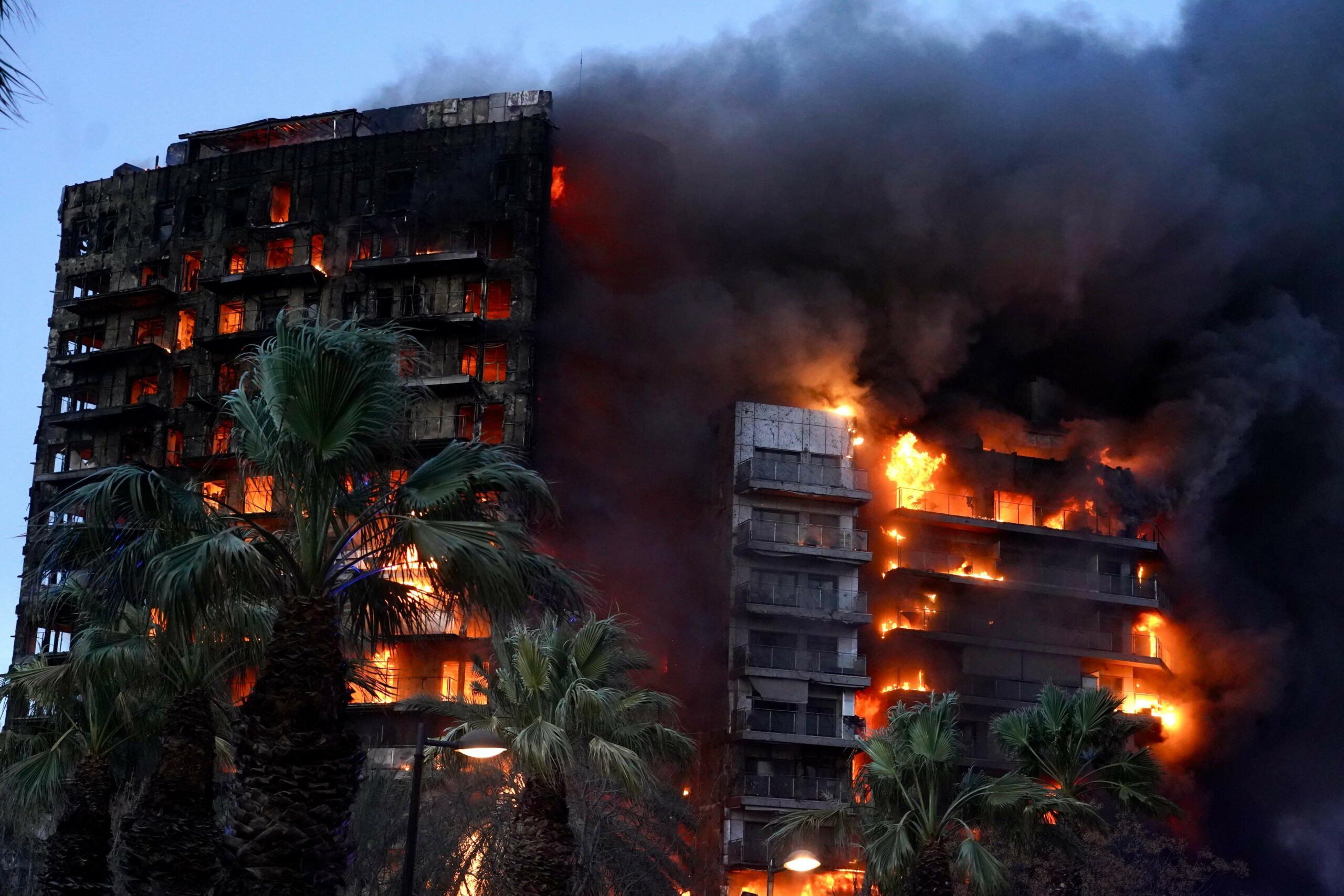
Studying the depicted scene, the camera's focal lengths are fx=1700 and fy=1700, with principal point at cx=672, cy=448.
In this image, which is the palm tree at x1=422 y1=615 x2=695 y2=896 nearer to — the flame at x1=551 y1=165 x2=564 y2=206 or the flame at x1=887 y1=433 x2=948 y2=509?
the flame at x1=887 y1=433 x2=948 y2=509

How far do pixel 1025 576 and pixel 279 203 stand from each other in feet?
146

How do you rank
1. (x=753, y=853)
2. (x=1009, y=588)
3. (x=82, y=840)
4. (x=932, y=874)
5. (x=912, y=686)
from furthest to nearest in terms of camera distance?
(x=1009, y=588) → (x=912, y=686) → (x=753, y=853) → (x=932, y=874) → (x=82, y=840)

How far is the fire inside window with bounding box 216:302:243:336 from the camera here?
296ft

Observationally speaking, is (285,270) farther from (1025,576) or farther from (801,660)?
(1025,576)

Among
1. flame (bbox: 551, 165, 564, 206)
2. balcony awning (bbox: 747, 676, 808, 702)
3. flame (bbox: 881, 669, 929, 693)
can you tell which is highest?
flame (bbox: 551, 165, 564, 206)

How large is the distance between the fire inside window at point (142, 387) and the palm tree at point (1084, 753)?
2368 inches

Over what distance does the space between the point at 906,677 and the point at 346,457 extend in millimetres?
63659

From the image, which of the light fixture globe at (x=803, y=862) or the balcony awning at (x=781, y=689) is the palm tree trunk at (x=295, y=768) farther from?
the balcony awning at (x=781, y=689)

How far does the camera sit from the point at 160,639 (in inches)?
1073

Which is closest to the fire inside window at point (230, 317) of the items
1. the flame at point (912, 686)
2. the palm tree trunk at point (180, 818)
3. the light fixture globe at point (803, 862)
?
the flame at point (912, 686)

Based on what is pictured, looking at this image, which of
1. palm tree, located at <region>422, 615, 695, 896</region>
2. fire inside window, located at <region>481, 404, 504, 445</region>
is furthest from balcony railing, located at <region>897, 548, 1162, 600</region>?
palm tree, located at <region>422, 615, 695, 896</region>

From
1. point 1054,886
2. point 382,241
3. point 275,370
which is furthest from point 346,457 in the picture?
point 382,241

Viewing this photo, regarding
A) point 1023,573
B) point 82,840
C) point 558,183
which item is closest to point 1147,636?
point 1023,573

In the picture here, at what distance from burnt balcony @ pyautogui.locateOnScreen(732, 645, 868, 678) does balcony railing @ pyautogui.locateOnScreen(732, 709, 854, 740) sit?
1.96m
